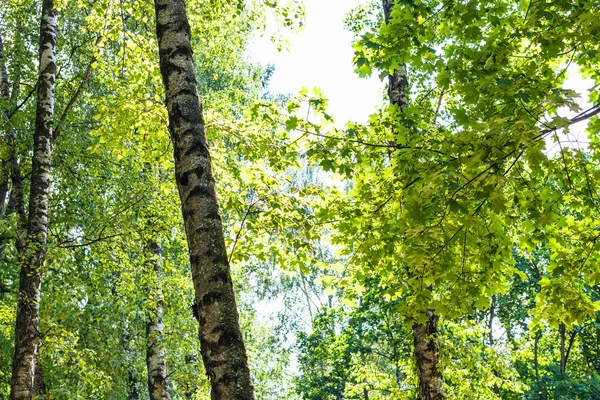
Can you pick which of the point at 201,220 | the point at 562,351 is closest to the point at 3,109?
the point at 201,220

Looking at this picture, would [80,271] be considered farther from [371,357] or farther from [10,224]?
[371,357]

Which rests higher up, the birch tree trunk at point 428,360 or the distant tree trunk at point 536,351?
the distant tree trunk at point 536,351

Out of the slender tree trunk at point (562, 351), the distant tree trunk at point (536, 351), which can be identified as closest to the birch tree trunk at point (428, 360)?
the slender tree trunk at point (562, 351)

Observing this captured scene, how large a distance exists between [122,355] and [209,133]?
21.5 ft

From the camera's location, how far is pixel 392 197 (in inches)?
198

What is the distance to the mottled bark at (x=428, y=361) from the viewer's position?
6.17 m

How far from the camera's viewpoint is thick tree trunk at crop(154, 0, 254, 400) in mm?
2887

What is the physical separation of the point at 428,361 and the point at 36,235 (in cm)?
503

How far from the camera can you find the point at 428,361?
629 cm

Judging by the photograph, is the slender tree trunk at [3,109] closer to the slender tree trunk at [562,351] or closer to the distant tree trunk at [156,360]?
the distant tree trunk at [156,360]

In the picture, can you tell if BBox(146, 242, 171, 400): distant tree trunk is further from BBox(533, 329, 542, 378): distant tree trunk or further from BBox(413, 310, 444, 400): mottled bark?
BBox(533, 329, 542, 378): distant tree trunk

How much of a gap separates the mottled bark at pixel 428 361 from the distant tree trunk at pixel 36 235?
4.44 meters

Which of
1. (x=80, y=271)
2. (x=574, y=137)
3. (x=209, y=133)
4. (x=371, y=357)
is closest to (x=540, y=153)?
(x=574, y=137)

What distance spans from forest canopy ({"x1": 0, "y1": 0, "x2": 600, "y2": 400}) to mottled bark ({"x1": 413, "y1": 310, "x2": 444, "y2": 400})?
0.02 m
